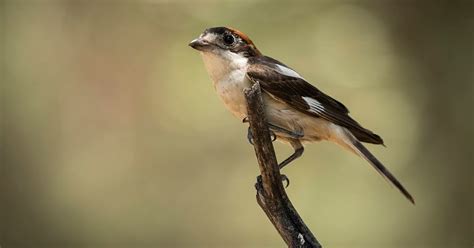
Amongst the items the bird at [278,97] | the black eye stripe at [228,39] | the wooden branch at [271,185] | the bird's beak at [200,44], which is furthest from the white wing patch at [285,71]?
the wooden branch at [271,185]

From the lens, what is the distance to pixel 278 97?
207 inches

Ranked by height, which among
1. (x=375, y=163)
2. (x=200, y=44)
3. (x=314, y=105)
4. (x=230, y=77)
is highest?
(x=200, y=44)

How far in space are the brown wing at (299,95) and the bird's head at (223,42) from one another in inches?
4.3

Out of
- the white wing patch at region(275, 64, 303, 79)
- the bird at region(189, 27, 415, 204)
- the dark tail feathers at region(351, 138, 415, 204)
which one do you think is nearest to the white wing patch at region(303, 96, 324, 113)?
the bird at region(189, 27, 415, 204)

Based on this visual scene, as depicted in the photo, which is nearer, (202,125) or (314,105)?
(314,105)

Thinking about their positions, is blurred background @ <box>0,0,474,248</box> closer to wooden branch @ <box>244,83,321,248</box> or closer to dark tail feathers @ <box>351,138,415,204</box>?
dark tail feathers @ <box>351,138,415,204</box>

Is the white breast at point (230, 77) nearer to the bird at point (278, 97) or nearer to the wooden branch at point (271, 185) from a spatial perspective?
the bird at point (278, 97)

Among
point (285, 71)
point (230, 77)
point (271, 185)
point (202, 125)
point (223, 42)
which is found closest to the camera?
point (271, 185)

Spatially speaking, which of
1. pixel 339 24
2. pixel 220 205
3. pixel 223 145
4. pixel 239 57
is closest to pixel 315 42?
pixel 339 24

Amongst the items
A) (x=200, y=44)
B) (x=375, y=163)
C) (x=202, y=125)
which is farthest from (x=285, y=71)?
(x=202, y=125)

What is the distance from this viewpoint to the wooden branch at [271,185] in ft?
15.0

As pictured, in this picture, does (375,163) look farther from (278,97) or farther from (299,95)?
(278,97)

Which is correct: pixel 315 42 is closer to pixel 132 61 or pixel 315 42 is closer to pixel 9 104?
pixel 132 61

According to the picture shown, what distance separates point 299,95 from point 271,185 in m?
0.94
